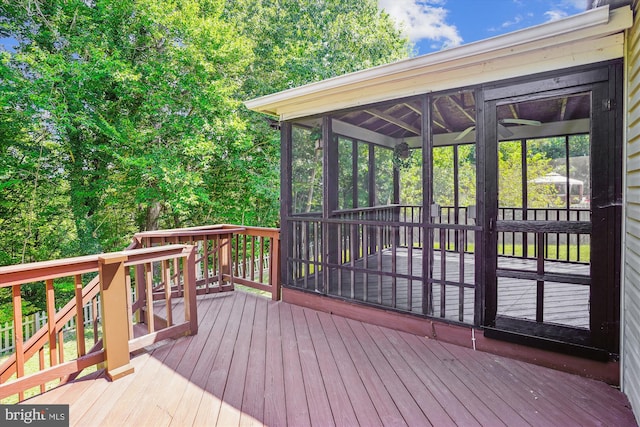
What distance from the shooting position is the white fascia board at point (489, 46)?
2107 millimetres

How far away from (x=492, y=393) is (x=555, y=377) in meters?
0.61

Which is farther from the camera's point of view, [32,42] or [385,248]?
[32,42]

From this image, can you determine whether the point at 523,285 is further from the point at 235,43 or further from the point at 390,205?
the point at 235,43

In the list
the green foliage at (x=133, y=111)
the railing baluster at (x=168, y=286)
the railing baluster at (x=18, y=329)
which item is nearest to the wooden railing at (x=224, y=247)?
the railing baluster at (x=168, y=286)

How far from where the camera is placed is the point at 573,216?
226 inches

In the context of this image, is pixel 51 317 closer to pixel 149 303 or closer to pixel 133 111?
pixel 149 303

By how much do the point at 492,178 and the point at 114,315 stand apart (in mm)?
3245

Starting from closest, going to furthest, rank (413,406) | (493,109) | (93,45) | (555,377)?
(413,406) < (555,377) < (493,109) < (93,45)

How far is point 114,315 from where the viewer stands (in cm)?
248

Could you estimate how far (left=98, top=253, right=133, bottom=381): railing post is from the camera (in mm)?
2438

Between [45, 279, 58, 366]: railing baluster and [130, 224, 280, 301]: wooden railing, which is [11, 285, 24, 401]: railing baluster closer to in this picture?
[45, 279, 58, 366]: railing baluster

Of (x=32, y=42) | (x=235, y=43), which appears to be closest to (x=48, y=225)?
(x=32, y=42)

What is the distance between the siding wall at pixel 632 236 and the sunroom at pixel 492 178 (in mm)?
95

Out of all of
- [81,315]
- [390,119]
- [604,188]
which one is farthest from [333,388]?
[390,119]
